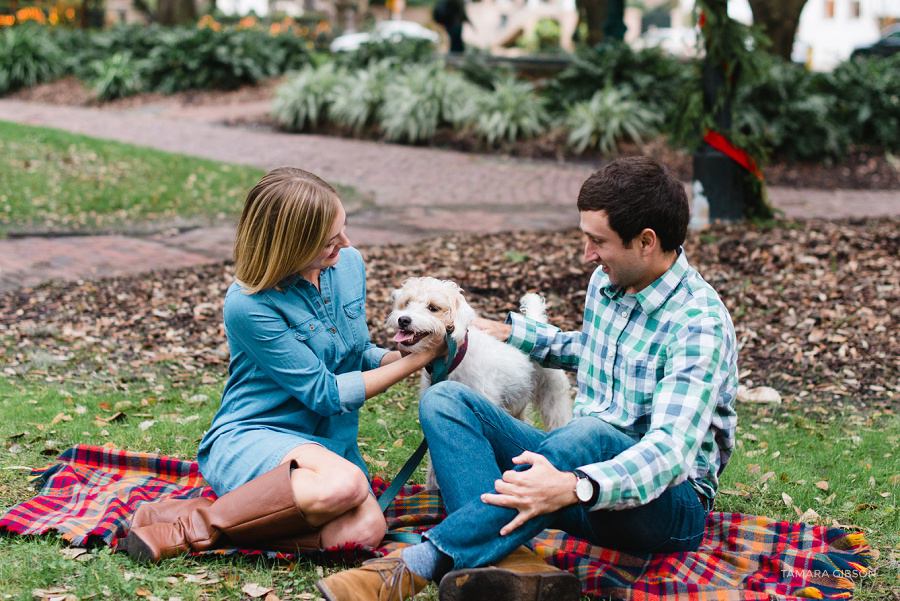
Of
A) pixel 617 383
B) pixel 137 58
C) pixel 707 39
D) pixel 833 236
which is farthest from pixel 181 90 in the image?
pixel 617 383

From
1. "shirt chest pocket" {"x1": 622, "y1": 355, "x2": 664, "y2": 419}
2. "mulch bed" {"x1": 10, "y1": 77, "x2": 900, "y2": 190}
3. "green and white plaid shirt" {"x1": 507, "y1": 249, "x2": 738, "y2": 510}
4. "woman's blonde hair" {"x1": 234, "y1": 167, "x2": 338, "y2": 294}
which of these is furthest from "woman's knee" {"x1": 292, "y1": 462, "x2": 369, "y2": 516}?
"mulch bed" {"x1": 10, "y1": 77, "x2": 900, "y2": 190}

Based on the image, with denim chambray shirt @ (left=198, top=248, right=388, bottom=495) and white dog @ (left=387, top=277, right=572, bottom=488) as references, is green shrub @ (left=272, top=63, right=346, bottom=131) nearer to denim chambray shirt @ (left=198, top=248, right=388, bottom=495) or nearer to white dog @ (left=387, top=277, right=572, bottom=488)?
white dog @ (left=387, top=277, right=572, bottom=488)

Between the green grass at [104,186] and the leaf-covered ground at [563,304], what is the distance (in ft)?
7.84

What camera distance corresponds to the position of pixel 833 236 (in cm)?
776

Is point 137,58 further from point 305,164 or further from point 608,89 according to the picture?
point 608,89

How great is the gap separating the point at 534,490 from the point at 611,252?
85 cm

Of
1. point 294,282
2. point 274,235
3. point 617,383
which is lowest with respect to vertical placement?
point 617,383

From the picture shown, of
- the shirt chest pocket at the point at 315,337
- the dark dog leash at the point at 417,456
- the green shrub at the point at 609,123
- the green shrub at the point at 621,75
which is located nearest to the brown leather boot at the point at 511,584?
the dark dog leash at the point at 417,456

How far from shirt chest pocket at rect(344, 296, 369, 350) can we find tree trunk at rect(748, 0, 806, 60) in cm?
1227

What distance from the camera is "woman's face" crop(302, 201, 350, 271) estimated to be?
10.5 ft

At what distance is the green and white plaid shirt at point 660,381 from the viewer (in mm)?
2609

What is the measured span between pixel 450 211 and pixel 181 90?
37.5 ft

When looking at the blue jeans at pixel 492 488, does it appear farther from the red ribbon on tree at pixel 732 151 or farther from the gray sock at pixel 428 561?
the red ribbon on tree at pixel 732 151

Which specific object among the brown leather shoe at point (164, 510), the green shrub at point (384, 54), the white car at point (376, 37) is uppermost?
the white car at point (376, 37)
